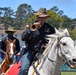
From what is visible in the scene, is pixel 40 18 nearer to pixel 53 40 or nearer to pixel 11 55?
pixel 53 40

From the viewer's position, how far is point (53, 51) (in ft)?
30.6

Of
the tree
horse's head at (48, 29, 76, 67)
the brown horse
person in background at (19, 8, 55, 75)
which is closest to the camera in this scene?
horse's head at (48, 29, 76, 67)

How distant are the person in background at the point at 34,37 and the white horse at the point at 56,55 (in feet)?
0.75

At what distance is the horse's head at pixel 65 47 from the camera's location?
8766mm

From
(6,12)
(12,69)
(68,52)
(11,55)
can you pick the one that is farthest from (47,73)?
(6,12)

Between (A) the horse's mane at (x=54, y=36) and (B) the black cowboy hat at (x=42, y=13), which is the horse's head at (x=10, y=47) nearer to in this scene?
(B) the black cowboy hat at (x=42, y=13)

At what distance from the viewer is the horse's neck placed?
926cm

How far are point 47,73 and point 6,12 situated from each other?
162 meters

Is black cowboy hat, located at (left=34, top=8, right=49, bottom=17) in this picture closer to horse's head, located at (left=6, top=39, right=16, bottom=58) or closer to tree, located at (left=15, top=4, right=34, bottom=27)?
horse's head, located at (left=6, top=39, right=16, bottom=58)

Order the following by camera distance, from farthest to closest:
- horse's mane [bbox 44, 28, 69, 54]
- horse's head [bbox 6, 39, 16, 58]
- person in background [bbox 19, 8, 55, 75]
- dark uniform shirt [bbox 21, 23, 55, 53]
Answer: horse's head [bbox 6, 39, 16, 58]
dark uniform shirt [bbox 21, 23, 55, 53]
person in background [bbox 19, 8, 55, 75]
horse's mane [bbox 44, 28, 69, 54]

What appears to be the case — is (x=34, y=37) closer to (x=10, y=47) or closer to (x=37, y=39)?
(x=37, y=39)

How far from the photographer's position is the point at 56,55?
925cm

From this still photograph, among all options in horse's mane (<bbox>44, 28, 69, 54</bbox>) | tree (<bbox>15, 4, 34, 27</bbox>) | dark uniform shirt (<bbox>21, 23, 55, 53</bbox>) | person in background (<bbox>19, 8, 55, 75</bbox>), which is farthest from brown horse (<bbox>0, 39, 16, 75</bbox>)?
tree (<bbox>15, 4, 34, 27</bbox>)

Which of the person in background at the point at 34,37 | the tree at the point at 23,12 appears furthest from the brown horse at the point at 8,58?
the tree at the point at 23,12
